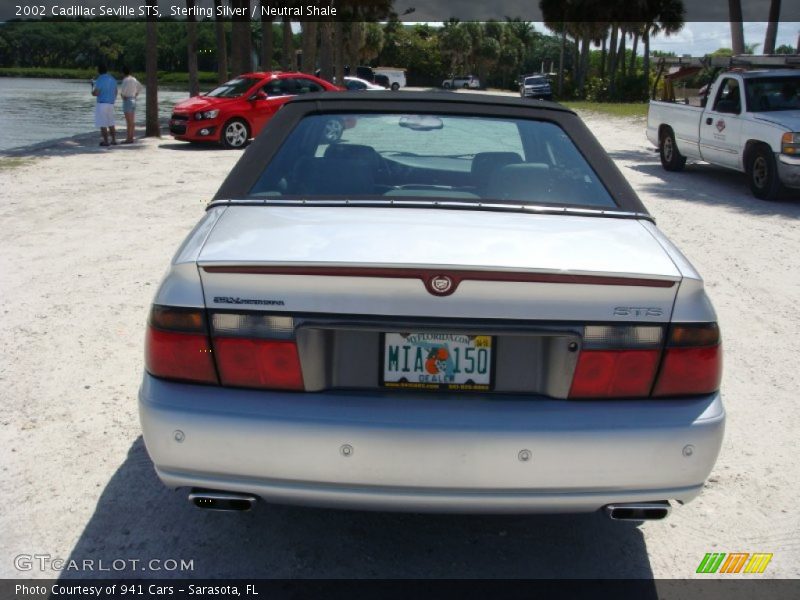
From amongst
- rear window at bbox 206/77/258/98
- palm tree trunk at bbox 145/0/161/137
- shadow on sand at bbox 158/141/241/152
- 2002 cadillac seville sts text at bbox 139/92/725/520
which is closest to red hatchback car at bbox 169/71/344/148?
rear window at bbox 206/77/258/98

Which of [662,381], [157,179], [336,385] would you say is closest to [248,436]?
[336,385]

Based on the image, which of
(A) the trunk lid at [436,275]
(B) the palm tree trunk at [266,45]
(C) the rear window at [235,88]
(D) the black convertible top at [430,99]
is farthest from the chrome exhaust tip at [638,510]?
(B) the palm tree trunk at [266,45]

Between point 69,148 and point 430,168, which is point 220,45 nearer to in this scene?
point 69,148

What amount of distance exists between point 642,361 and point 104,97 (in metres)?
16.7

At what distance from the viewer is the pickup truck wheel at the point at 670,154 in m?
15.1

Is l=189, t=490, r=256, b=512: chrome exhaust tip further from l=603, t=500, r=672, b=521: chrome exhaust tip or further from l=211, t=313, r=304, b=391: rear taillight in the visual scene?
l=603, t=500, r=672, b=521: chrome exhaust tip

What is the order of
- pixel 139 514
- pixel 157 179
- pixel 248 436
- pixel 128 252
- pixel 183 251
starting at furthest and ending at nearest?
1. pixel 157 179
2. pixel 128 252
3. pixel 139 514
4. pixel 183 251
5. pixel 248 436

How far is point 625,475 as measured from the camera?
276cm

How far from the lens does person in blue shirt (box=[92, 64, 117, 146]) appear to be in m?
17.4

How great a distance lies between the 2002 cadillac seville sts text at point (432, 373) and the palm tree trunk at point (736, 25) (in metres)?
28.3

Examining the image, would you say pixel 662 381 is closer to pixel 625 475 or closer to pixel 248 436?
Result: pixel 625 475

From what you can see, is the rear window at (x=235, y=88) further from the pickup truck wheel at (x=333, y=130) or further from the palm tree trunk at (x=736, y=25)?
the palm tree trunk at (x=736, y=25)

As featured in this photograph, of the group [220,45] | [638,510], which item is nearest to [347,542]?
[638,510]

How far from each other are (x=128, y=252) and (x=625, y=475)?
6.41 m
